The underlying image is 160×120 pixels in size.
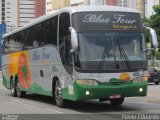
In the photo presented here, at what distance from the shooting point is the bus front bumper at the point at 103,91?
15727 millimetres

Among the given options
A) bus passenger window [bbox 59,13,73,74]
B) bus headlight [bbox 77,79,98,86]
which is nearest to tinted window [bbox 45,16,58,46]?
bus passenger window [bbox 59,13,73,74]

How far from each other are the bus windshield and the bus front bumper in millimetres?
592

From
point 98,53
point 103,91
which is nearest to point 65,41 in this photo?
point 98,53

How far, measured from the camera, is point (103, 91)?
15797 mm

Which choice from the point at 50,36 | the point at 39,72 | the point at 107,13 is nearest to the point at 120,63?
the point at 107,13

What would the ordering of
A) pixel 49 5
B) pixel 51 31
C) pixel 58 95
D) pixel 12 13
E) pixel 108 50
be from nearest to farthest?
1. pixel 108 50
2. pixel 58 95
3. pixel 51 31
4. pixel 49 5
5. pixel 12 13

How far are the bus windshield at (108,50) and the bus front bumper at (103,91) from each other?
0.59m

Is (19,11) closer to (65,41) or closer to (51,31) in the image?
(51,31)

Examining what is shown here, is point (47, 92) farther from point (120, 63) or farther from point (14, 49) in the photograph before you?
point (14, 49)

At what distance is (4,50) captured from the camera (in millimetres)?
28641

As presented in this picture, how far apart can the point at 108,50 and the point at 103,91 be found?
1.34 metres

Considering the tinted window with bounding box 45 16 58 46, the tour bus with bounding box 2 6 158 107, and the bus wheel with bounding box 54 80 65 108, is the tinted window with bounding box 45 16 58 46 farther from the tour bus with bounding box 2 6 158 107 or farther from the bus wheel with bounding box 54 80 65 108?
the bus wheel with bounding box 54 80 65 108

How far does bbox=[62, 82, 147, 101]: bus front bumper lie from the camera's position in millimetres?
15727

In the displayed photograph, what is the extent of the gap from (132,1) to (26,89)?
112 m
